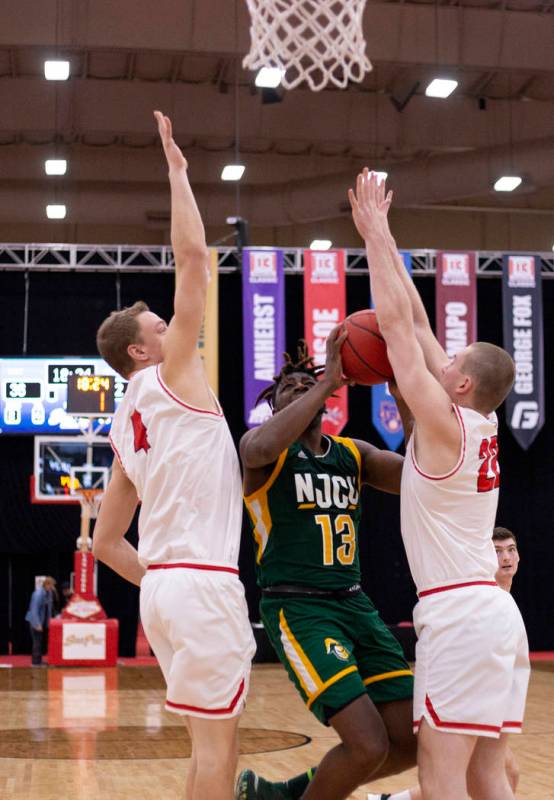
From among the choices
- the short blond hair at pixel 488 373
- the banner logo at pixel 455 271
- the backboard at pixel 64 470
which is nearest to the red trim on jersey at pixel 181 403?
the short blond hair at pixel 488 373

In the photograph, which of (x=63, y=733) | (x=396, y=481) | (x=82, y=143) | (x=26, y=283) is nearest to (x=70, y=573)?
(x=26, y=283)

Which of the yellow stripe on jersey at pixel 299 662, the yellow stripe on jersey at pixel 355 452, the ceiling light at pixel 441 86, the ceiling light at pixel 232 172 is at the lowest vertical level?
the yellow stripe on jersey at pixel 299 662

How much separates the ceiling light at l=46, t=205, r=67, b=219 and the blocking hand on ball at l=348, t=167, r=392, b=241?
15.3 metres

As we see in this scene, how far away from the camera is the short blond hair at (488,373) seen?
3869 mm

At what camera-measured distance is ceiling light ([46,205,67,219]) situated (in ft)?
61.9

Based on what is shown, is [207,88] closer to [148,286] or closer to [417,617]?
[148,286]

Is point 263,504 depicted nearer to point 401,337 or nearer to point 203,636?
point 203,636

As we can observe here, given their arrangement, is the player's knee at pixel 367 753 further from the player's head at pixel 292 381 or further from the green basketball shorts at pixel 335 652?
the player's head at pixel 292 381

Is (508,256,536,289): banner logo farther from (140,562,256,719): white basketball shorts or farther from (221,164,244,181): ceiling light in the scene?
(140,562,256,719): white basketball shorts

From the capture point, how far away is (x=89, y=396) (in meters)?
15.2

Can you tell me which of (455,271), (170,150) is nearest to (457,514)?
(170,150)

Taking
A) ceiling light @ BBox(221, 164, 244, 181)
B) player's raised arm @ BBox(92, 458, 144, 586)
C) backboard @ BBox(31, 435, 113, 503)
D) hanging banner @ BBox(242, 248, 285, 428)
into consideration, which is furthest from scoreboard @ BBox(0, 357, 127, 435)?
player's raised arm @ BBox(92, 458, 144, 586)

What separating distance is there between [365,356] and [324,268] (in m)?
12.7

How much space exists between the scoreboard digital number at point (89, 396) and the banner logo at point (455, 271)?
5.28m
